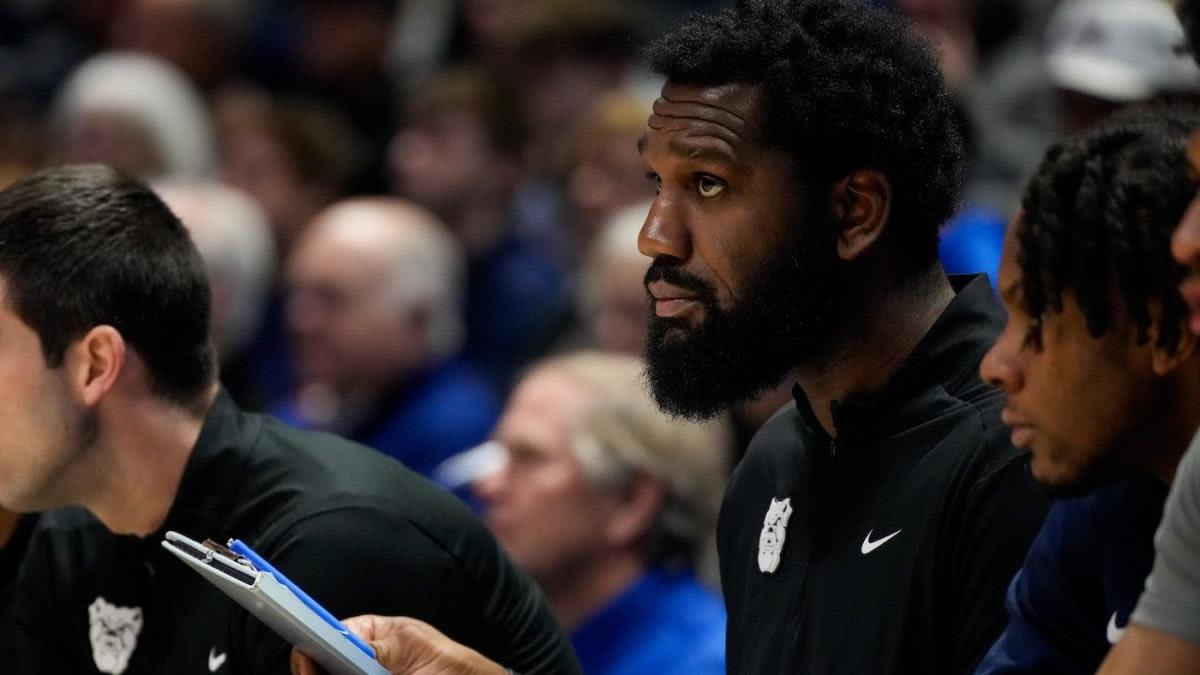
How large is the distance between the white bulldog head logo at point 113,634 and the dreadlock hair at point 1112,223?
5.54 ft

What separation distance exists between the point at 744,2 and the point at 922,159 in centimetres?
34

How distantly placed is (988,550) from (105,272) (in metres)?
1.47

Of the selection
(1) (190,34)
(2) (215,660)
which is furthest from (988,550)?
(1) (190,34)

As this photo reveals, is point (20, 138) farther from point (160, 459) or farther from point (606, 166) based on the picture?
point (160, 459)

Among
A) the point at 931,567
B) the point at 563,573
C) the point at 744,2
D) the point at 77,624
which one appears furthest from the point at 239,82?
the point at 931,567

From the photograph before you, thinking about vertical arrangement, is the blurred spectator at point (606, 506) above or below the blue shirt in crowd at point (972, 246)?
below

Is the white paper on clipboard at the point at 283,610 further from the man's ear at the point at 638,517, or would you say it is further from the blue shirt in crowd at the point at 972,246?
the blue shirt in crowd at the point at 972,246

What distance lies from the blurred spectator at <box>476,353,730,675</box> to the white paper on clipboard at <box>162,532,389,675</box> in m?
1.68

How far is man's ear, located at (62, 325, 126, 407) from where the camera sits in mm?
3092

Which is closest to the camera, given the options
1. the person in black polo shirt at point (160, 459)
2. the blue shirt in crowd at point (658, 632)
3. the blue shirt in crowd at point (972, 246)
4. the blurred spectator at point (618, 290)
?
the person in black polo shirt at point (160, 459)

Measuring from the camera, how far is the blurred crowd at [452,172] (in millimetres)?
4605

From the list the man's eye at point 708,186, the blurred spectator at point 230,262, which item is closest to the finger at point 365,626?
the man's eye at point 708,186

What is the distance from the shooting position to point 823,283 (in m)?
2.60

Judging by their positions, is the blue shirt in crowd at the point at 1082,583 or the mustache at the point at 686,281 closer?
the blue shirt in crowd at the point at 1082,583
